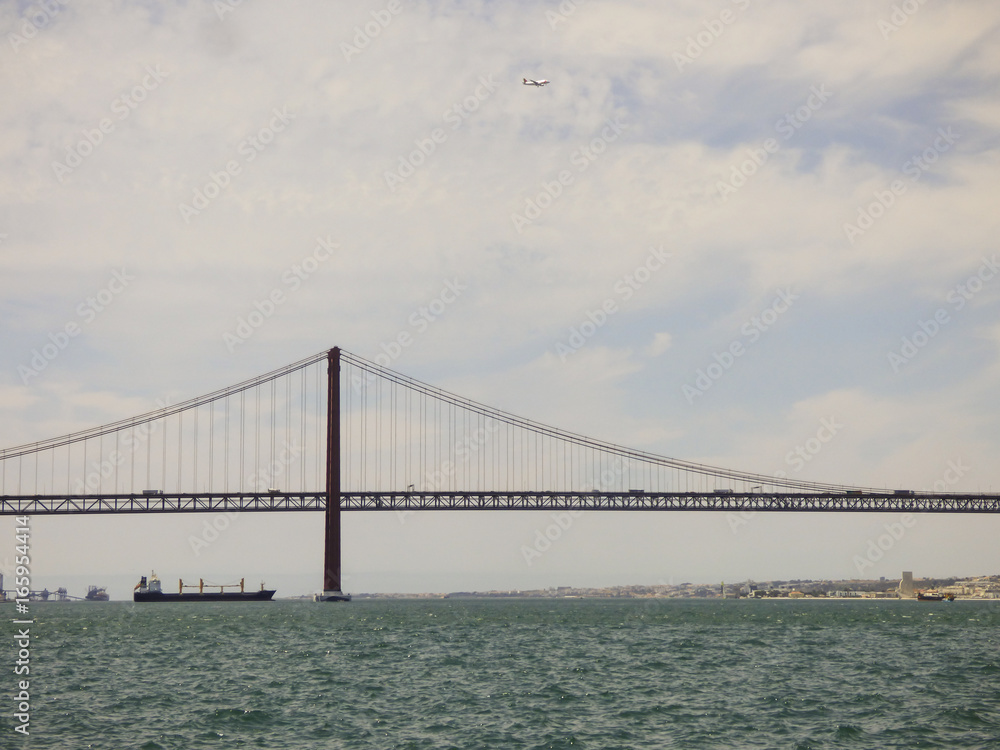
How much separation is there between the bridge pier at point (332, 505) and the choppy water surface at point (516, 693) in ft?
145

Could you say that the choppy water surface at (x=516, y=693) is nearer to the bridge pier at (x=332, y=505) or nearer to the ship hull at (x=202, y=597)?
the bridge pier at (x=332, y=505)

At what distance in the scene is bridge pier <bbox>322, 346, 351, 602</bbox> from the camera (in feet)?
318

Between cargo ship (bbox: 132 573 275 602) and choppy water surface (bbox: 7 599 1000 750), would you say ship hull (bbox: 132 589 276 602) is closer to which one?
cargo ship (bbox: 132 573 275 602)

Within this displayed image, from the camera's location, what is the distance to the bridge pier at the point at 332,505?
318 ft

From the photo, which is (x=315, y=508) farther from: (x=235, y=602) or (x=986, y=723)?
(x=986, y=723)

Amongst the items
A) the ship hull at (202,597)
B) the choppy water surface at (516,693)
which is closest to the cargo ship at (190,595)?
the ship hull at (202,597)

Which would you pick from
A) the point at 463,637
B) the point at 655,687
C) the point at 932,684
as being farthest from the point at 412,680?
the point at 463,637

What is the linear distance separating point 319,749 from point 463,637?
1259 inches

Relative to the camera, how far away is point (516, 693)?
30609mm

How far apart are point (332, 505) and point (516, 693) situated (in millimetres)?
68285

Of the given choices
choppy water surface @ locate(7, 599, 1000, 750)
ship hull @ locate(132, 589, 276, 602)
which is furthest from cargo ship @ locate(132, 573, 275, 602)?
choppy water surface @ locate(7, 599, 1000, 750)

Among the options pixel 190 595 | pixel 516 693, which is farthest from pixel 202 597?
pixel 516 693

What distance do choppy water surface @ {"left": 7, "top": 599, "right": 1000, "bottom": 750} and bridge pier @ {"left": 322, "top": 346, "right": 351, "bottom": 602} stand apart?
44.2 m

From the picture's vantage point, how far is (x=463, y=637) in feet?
178
